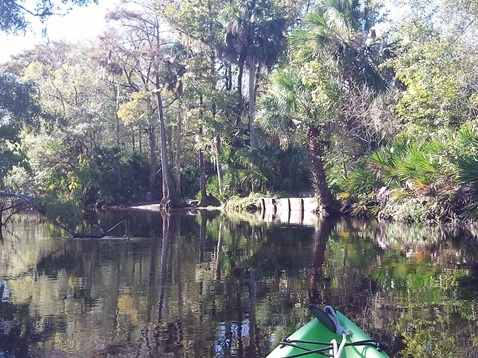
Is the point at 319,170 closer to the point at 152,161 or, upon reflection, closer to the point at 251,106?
the point at 251,106

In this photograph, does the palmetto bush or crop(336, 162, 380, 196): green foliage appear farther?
crop(336, 162, 380, 196): green foliage

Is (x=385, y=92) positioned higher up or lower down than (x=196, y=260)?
higher up

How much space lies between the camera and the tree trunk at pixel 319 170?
24516 millimetres

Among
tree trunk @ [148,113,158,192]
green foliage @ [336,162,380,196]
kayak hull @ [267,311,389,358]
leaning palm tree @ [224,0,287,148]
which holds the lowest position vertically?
kayak hull @ [267,311,389,358]

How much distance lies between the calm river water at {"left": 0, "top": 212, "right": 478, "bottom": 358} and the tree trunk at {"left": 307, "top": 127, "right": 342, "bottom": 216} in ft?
25.1

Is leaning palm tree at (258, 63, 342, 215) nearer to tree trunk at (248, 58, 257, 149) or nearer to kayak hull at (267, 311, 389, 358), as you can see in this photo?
tree trunk at (248, 58, 257, 149)

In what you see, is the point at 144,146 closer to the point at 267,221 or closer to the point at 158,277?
the point at 267,221

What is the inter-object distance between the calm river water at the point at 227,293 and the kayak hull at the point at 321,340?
1.12 meters

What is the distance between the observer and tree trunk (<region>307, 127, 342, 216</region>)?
80.4ft

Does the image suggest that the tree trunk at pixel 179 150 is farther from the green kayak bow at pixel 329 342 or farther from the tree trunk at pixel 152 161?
the green kayak bow at pixel 329 342

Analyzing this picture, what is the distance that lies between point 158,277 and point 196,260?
2.23 metres

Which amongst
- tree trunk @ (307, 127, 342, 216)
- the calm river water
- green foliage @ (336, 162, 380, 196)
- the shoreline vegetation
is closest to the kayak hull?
the calm river water

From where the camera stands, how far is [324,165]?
2627 centimetres

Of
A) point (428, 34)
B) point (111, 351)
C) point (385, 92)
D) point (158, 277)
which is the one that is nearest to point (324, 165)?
point (385, 92)
